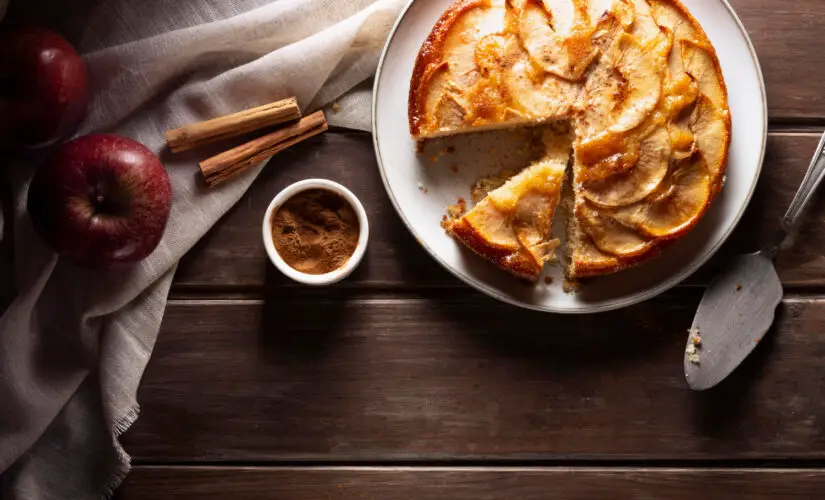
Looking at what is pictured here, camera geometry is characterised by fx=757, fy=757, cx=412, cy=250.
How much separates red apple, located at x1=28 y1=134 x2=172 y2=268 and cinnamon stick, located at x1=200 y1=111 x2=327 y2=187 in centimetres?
21

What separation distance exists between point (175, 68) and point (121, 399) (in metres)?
1.08

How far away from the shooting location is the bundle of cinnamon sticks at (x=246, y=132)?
242cm

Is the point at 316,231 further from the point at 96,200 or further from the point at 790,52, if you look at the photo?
the point at 790,52

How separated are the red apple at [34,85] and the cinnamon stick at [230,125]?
32cm

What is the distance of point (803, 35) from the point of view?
2479 mm

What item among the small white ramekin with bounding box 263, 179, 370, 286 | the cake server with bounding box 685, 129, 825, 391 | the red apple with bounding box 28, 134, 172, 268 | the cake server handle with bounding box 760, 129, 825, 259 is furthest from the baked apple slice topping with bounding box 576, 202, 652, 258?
the red apple with bounding box 28, 134, 172, 268

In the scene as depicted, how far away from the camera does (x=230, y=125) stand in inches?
95.3

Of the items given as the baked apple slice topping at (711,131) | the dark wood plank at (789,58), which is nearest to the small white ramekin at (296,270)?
the baked apple slice topping at (711,131)

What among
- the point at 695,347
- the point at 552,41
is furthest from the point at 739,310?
the point at 552,41

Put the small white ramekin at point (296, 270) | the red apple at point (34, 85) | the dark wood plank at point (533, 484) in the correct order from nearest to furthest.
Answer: the red apple at point (34, 85) < the small white ramekin at point (296, 270) < the dark wood plank at point (533, 484)

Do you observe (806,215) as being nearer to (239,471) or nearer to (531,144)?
(531,144)

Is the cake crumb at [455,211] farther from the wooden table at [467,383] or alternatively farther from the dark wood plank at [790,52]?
the dark wood plank at [790,52]

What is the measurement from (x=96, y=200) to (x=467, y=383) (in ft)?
4.18

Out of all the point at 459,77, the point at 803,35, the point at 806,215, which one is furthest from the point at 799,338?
the point at 459,77
